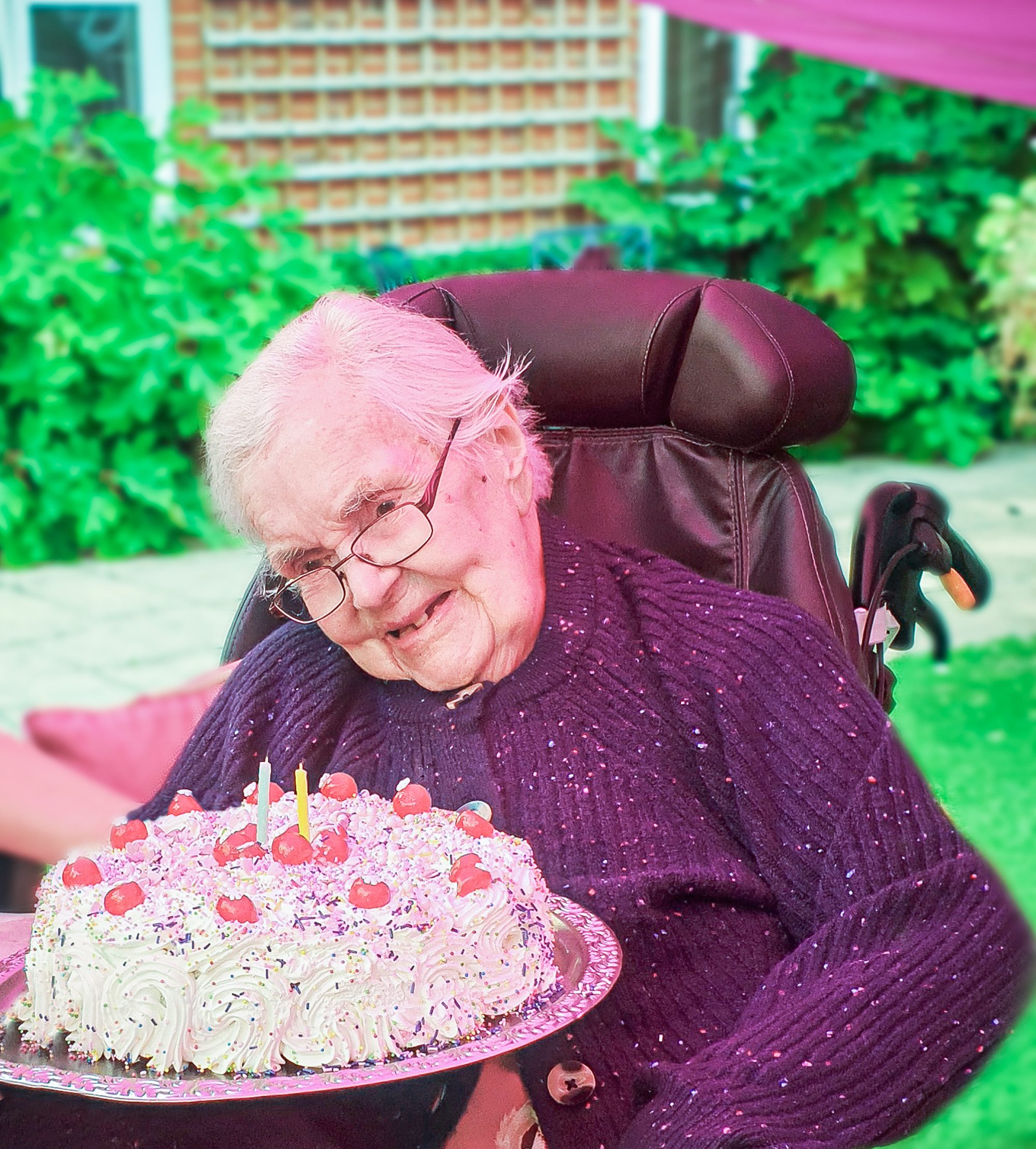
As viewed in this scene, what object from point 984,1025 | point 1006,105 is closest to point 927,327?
point 1006,105

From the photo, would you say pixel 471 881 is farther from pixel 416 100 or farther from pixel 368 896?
pixel 416 100

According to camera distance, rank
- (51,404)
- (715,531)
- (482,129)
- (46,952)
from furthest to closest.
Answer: (482,129) → (51,404) → (715,531) → (46,952)

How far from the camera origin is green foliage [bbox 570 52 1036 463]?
22.7ft

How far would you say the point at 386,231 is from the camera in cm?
744

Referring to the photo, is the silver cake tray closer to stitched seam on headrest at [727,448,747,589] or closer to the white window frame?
stitched seam on headrest at [727,448,747,589]

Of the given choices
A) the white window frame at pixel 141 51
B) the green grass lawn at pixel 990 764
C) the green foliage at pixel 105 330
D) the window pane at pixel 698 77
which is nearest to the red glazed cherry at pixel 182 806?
the green grass lawn at pixel 990 764

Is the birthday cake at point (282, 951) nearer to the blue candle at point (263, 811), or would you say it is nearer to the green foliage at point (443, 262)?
the blue candle at point (263, 811)

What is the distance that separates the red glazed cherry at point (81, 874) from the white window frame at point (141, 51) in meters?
5.66

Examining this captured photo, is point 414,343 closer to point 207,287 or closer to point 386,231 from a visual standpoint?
point 207,287

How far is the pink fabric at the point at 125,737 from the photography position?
1.73 metres

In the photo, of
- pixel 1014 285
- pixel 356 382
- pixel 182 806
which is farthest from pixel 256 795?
pixel 1014 285

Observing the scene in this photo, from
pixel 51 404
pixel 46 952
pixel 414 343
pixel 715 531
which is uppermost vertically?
pixel 414 343

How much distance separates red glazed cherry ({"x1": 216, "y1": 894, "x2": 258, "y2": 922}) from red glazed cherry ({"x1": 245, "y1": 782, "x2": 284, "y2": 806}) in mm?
242

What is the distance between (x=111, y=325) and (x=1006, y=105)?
13.6 ft
